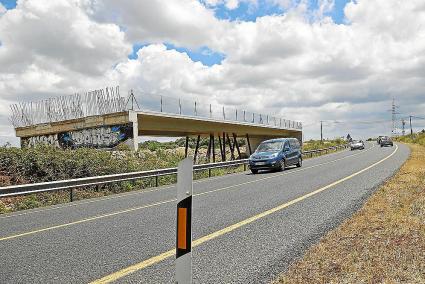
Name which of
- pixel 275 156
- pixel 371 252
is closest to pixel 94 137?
pixel 275 156

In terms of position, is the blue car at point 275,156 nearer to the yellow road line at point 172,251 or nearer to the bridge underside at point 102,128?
the bridge underside at point 102,128

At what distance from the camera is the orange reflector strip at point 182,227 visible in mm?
3100

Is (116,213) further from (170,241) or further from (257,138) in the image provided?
(257,138)

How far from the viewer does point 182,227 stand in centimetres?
311

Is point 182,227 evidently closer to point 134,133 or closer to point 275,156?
point 275,156

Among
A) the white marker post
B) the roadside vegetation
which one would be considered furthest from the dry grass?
the roadside vegetation

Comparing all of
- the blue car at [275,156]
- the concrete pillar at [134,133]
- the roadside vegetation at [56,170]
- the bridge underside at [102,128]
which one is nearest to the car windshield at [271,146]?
the blue car at [275,156]

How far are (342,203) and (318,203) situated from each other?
0.55m

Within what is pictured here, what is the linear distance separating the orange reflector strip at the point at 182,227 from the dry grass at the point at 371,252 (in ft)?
5.50

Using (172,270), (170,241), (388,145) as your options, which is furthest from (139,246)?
(388,145)

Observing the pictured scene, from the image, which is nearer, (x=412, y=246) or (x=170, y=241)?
(x=412, y=246)

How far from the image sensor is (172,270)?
4.86 metres

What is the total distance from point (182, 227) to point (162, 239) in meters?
3.60

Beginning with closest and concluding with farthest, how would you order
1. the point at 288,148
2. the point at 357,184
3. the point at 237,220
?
the point at 237,220, the point at 357,184, the point at 288,148
